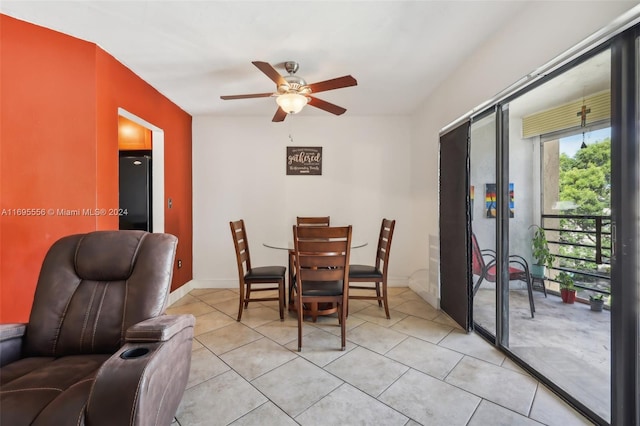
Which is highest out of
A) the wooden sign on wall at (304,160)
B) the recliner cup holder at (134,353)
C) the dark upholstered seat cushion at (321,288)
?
the wooden sign on wall at (304,160)

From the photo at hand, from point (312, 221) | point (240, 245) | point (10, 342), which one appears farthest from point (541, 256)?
point (10, 342)

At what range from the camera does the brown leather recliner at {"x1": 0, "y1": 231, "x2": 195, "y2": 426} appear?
0.92 m

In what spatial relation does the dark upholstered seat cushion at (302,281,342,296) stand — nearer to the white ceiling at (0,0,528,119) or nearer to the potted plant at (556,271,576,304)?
the white ceiling at (0,0,528,119)

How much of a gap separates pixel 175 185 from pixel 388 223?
9.29ft

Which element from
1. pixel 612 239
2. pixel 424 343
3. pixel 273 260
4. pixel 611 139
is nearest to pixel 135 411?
pixel 424 343

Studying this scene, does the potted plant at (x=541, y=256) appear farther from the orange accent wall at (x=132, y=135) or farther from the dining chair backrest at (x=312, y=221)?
the orange accent wall at (x=132, y=135)

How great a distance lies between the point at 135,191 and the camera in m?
3.12

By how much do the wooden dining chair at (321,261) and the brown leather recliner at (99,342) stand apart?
37.2 inches

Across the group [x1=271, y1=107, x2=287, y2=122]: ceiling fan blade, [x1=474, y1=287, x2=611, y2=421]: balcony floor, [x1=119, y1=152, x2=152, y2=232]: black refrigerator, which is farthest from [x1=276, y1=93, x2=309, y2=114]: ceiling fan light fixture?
[x1=474, y1=287, x2=611, y2=421]: balcony floor

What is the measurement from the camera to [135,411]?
3.05 feet

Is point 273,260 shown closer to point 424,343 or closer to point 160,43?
point 424,343

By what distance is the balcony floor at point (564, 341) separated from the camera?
1.72 m

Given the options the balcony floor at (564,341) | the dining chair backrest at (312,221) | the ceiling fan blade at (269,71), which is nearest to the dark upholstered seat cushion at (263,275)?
the dining chair backrest at (312,221)

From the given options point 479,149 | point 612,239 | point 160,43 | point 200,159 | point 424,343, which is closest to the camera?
point 612,239
